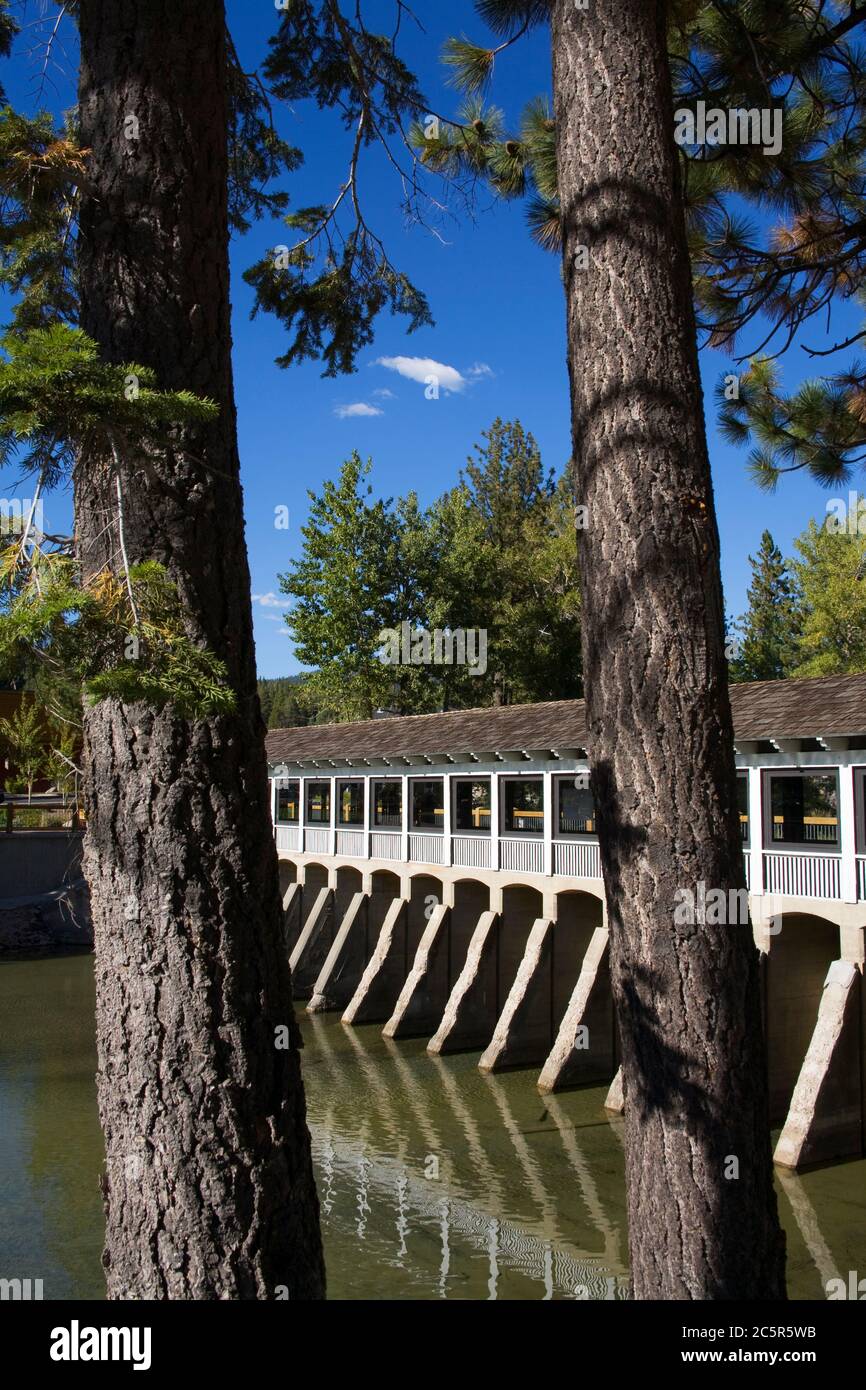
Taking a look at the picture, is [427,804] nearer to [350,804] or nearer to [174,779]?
[350,804]

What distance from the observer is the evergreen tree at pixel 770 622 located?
52938 millimetres

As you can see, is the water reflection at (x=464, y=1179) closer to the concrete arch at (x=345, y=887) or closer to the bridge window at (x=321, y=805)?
the concrete arch at (x=345, y=887)

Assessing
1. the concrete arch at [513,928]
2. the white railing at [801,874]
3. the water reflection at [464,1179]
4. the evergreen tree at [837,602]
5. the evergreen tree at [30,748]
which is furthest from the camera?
the evergreen tree at [837,602]

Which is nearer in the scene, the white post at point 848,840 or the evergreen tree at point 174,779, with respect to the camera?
the evergreen tree at point 174,779

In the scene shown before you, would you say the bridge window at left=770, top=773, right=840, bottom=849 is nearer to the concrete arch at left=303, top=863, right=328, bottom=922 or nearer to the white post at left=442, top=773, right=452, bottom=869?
the white post at left=442, top=773, right=452, bottom=869

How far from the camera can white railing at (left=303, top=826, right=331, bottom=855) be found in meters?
29.5

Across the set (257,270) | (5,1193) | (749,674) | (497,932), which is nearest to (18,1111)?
(5,1193)

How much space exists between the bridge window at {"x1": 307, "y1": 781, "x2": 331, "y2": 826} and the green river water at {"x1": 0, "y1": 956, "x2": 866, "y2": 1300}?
11759mm

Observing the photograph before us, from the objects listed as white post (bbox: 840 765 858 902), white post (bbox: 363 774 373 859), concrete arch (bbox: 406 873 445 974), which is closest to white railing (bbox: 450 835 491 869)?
concrete arch (bbox: 406 873 445 974)

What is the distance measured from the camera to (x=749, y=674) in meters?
52.4

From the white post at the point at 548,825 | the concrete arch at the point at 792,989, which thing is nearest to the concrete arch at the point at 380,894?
the white post at the point at 548,825

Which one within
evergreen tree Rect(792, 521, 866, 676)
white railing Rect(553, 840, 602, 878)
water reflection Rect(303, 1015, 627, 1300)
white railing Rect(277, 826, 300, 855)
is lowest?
water reflection Rect(303, 1015, 627, 1300)

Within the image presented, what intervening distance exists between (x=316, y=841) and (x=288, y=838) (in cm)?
185

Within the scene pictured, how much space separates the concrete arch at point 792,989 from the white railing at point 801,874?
510 mm
